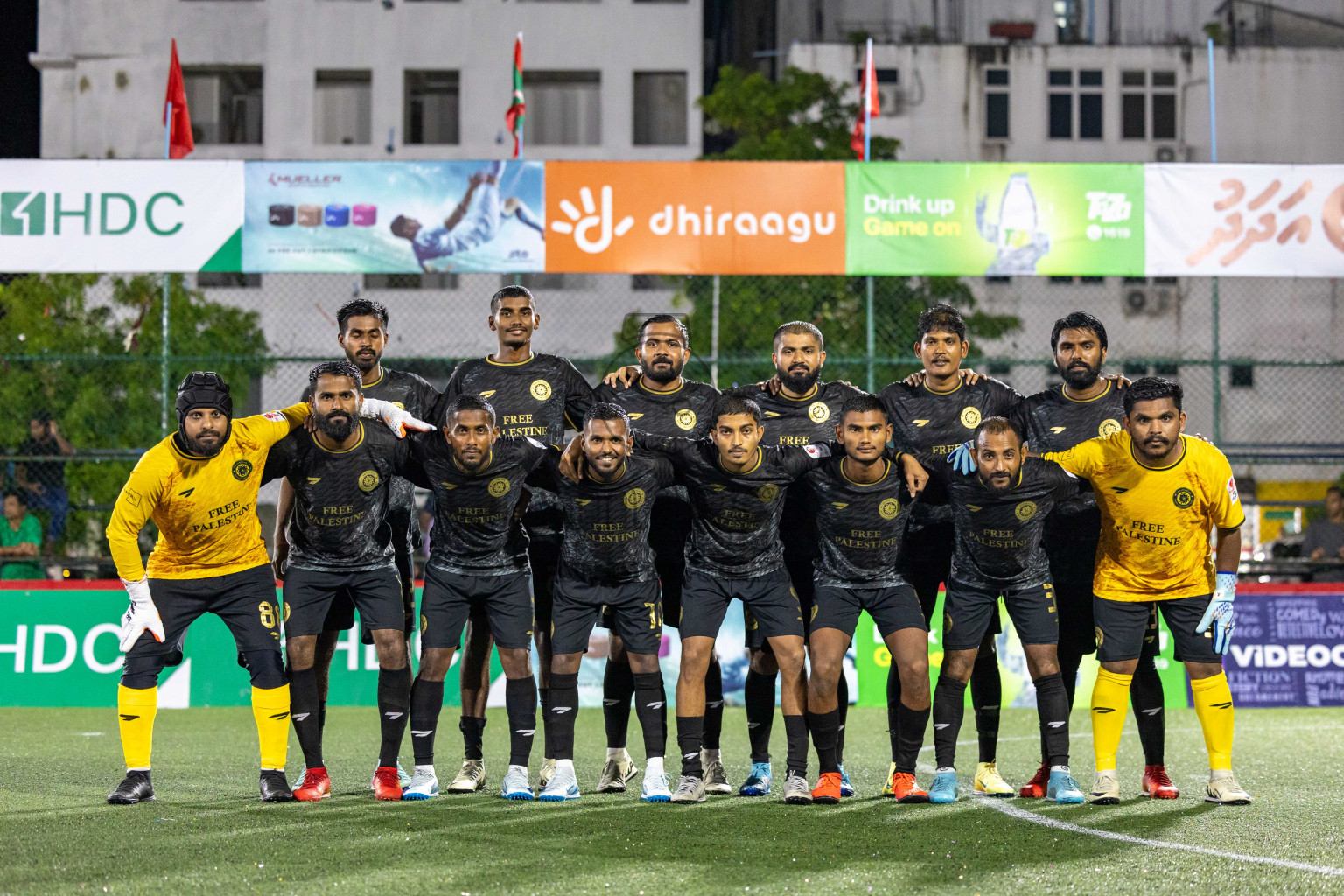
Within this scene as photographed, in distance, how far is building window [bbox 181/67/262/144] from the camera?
2973 cm

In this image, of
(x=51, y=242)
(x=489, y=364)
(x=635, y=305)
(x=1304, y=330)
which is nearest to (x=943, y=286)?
(x=635, y=305)

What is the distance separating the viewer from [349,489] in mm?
7020

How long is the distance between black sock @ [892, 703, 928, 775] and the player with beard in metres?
1.82

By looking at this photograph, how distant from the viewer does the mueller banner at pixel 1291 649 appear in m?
12.9

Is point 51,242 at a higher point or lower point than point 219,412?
higher

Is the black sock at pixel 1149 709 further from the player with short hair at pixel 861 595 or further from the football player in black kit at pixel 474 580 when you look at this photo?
the football player in black kit at pixel 474 580

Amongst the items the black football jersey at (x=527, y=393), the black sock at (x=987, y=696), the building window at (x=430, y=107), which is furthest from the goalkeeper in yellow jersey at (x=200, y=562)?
the building window at (x=430, y=107)

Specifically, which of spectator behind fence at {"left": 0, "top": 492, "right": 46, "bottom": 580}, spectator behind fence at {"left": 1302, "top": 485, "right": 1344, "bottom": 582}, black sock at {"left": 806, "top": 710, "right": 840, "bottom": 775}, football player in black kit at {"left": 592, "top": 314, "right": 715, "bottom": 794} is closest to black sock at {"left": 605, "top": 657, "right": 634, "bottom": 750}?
football player in black kit at {"left": 592, "top": 314, "right": 715, "bottom": 794}

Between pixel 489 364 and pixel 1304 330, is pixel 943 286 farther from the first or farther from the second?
pixel 489 364

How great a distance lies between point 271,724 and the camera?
6930 mm

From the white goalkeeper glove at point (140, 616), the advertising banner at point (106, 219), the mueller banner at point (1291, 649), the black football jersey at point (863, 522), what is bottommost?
the mueller banner at point (1291, 649)

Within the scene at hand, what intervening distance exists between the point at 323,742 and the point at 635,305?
58.5 feet

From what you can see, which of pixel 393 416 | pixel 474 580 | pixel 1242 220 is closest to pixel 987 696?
pixel 474 580

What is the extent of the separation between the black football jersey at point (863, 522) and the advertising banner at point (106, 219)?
746 cm
